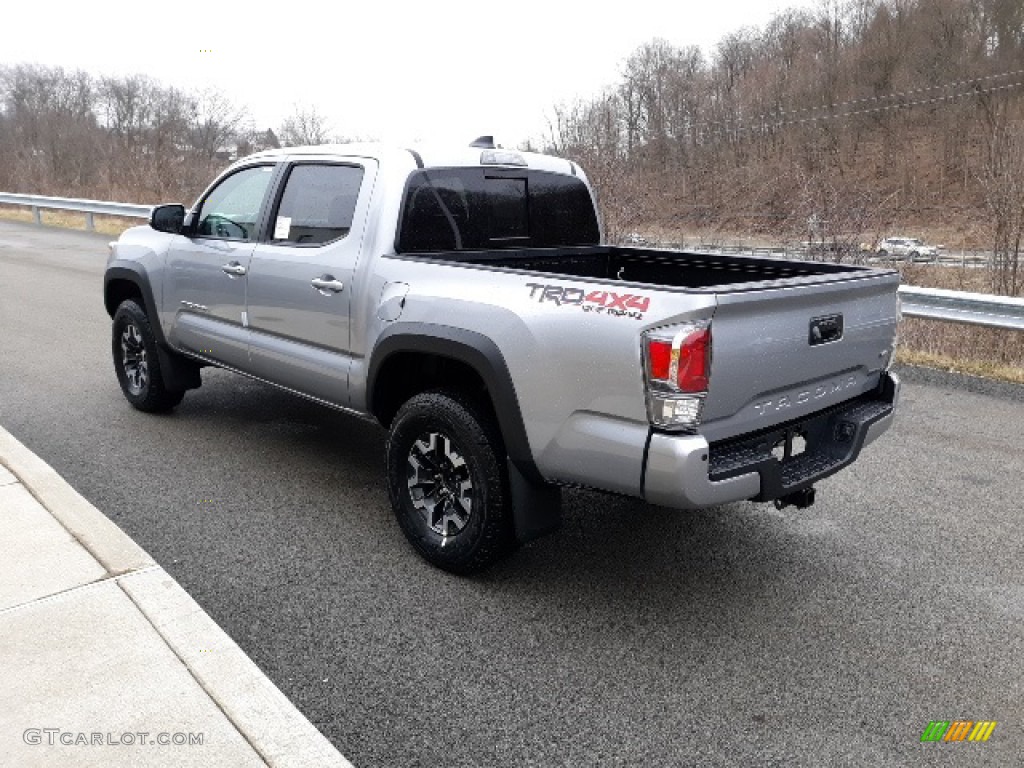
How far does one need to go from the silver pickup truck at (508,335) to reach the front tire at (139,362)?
38 centimetres

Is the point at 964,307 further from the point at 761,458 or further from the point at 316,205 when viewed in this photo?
the point at 316,205

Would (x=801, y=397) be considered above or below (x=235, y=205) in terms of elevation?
below

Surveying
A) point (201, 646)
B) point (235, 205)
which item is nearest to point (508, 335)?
point (201, 646)

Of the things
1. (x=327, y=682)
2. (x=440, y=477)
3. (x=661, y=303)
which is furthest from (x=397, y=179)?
(x=327, y=682)

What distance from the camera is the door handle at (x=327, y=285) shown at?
14.2ft

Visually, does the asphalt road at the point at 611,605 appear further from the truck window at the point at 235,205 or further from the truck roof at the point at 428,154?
the truck roof at the point at 428,154

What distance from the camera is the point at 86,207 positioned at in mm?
20109

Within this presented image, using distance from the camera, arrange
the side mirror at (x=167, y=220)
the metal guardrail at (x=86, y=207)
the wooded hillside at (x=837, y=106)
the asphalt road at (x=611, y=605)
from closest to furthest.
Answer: the asphalt road at (x=611, y=605) < the side mirror at (x=167, y=220) < the metal guardrail at (x=86, y=207) < the wooded hillside at (x=837, y=106)

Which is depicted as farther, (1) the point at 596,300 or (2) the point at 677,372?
(1) the point at 596,300

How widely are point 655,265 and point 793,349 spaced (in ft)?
5.78

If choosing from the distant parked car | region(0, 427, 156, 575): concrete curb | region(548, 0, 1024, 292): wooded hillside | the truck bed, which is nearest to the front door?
region(0, 427, 156, 575): concrete curb

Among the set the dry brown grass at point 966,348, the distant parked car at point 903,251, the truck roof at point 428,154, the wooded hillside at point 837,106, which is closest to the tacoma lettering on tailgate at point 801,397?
the truck roof at point 428,154

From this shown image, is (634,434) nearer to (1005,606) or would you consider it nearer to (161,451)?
(1005,606)

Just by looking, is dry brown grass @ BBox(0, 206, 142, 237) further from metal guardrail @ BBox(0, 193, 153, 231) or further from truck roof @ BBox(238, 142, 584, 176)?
truck roof @ BBox(238, 142, 584, 176)
